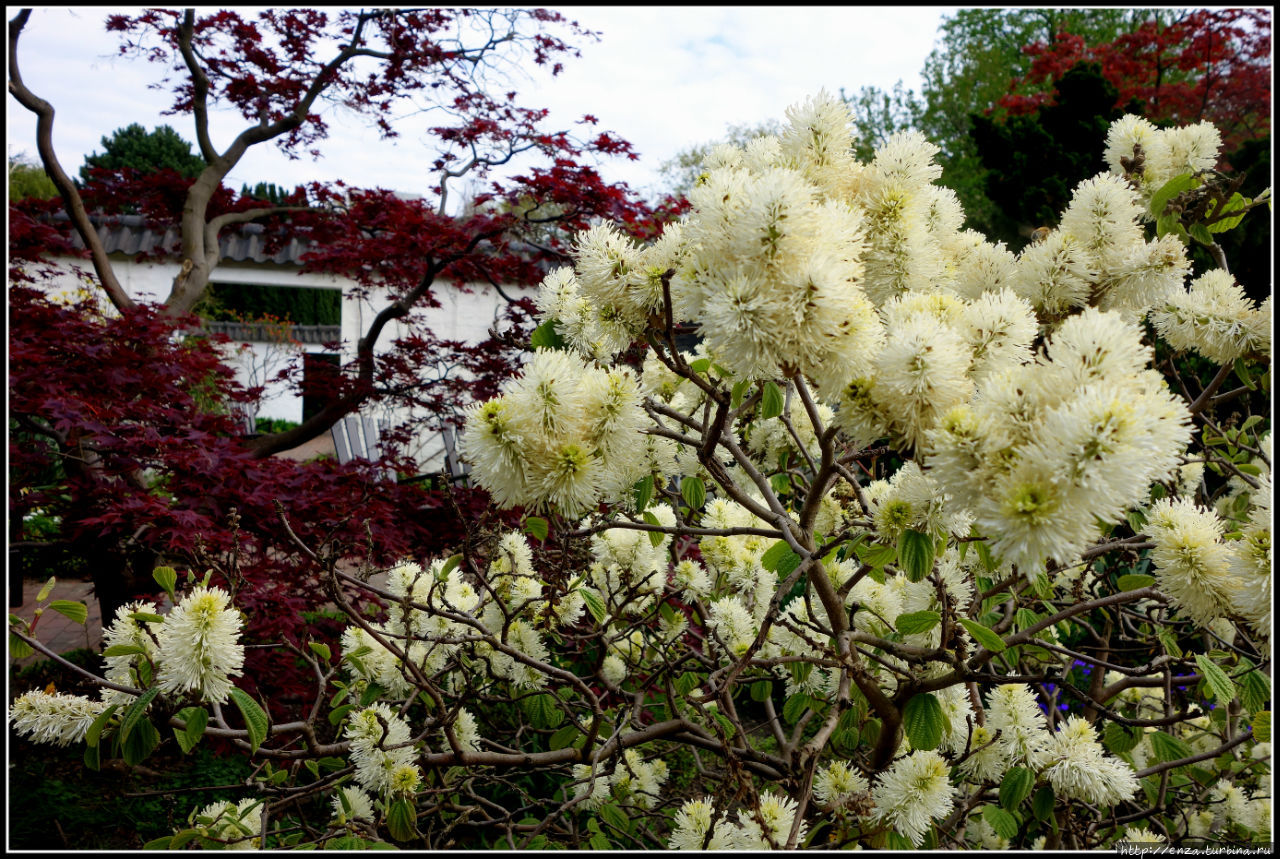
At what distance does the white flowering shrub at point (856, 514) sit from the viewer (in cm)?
86

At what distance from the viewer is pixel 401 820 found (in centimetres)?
147

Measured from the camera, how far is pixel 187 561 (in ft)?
7.59

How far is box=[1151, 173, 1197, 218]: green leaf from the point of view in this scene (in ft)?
4.34

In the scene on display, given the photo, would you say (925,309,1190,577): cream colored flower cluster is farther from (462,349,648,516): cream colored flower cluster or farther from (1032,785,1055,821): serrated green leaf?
(1032,785,1055,821): serrated green leaf

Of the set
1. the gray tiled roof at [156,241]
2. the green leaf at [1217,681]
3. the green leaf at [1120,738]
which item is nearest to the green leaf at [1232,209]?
the green leaf at [1217,681]

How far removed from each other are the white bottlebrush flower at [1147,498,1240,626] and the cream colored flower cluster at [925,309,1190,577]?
1.25 feet

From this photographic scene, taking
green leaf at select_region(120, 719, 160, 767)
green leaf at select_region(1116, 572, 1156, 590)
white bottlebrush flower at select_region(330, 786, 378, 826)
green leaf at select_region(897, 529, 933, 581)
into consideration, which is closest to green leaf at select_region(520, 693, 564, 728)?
Answer: white bottlebrush flower at select_region(330, 786, 378, 826)

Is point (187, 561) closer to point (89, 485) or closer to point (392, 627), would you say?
point (89, 485)

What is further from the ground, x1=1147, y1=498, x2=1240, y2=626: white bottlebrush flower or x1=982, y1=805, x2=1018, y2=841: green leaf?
x1=1147, y1=498, x2=1240, y2=626: white bottlebrush flower

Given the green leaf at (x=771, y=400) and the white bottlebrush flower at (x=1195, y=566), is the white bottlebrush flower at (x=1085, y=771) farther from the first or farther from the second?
the green leaf at (x=771, y=400)

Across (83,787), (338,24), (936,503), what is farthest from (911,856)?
(338,24)

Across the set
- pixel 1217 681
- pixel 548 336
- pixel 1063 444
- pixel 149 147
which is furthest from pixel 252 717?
pixel 149 147

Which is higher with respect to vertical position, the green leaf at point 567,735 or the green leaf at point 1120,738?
the green leaf at point 1120,738

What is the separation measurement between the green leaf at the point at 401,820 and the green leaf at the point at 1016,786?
1.13 m
